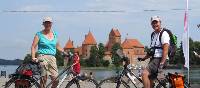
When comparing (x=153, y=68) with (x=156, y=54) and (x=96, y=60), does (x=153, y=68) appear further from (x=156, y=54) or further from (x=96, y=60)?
(x=96, y=60)

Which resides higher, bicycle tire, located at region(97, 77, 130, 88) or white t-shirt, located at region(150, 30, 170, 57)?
white t-shirt, located at region(150, 30, 170, 57)

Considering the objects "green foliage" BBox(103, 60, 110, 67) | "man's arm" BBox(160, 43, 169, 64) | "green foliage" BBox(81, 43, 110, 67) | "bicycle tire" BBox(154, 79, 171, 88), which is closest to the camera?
"man's arm" BBox(160, 43, 169, 64)

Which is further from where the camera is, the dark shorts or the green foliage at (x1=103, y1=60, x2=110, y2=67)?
the green foliage at (x1=103, y1=60, x2=110, y2=67)

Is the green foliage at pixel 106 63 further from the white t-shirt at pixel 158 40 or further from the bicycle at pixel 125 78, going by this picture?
the white t-shirt at pixel 158 40

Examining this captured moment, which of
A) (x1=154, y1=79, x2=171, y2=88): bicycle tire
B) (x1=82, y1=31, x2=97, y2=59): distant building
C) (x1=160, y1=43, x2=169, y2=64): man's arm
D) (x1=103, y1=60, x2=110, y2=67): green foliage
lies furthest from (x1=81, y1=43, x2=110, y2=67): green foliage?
(x1=160, y1=43, x2=169, y2=64): man's arm

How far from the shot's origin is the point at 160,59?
29.2 ft

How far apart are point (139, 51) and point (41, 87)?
518 ft

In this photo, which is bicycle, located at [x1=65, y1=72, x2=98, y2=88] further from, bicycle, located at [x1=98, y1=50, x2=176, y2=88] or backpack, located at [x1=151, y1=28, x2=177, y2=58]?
backpack, located at [x1=151, y1=28, x2=177, y2=58]

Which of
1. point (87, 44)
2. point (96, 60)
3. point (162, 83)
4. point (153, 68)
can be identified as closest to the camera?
point (153, 68)

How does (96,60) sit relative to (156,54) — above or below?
below

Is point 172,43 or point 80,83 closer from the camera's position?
point 172,43

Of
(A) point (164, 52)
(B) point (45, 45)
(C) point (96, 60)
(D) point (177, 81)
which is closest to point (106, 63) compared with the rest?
(C) point (96, 60)

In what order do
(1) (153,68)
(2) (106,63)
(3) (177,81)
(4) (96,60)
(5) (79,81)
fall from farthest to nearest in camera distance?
1. (4) (96,60)
2. (2) (106,63)
3. (5) (79,81)
4. (3) (177,81)
5. (1) (153,68)

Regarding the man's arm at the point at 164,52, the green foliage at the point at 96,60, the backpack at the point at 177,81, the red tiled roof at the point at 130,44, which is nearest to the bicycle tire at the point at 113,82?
the backpack at the point at 177,81
